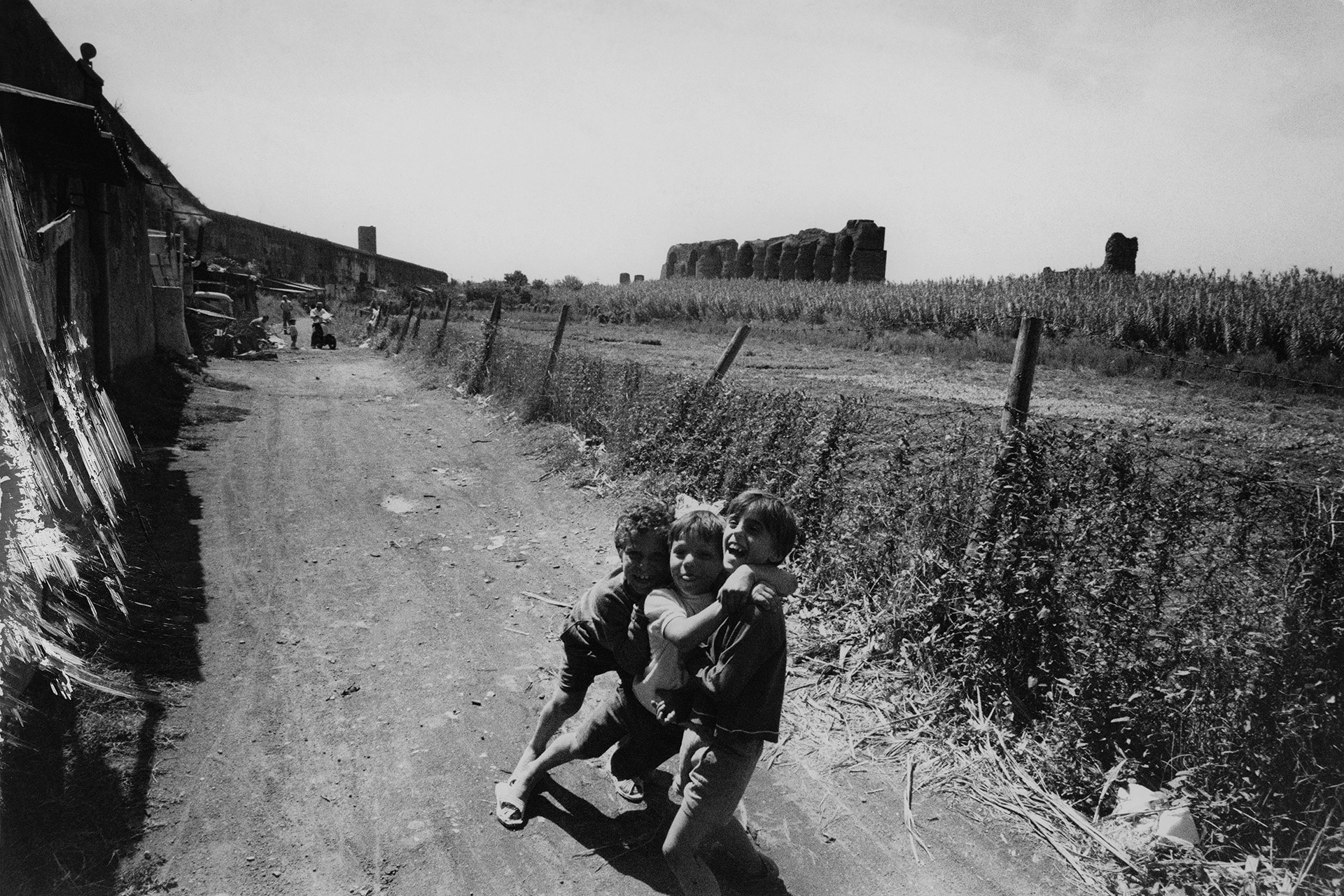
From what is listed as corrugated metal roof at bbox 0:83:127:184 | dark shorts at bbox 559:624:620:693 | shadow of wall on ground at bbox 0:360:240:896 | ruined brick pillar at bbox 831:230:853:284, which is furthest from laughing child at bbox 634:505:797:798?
ruined brick pillar at bbox 831:230:853:284

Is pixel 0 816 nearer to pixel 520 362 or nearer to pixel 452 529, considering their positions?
pixel 452 529

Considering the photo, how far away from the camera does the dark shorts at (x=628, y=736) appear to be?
287cm

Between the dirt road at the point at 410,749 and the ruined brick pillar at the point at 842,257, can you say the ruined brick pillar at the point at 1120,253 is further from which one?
the dirt road at the point at 410,749

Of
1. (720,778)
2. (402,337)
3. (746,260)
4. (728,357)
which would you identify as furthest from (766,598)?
(746,260)

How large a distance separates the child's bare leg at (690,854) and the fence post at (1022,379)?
2596 mm

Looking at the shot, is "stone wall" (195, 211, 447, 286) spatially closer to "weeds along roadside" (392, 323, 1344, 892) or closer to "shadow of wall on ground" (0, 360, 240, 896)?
"shadow of wall on ground" (0, 360, 240, 896)

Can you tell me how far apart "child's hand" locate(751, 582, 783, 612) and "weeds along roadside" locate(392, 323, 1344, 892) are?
1.82 meters

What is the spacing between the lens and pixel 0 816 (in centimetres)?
Answer: 264

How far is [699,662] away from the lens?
2.61 meters

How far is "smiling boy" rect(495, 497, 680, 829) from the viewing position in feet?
8.88

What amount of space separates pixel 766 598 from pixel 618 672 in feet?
3.23

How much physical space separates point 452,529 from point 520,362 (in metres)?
5.44

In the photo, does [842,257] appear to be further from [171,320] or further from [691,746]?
[691,746]

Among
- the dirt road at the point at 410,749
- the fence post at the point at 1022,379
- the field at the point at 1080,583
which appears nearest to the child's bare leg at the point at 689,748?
the dirt road at the point at 410,749
